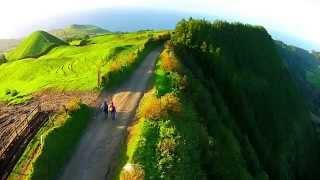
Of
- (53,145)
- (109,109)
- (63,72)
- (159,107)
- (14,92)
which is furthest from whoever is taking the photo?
(63,72)

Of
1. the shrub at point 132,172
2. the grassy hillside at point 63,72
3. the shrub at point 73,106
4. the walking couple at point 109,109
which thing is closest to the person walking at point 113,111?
the walking couple at point 109,109

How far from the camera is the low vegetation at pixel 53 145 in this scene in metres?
33.3

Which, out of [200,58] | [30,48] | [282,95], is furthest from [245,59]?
[30,48]

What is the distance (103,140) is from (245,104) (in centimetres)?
2960

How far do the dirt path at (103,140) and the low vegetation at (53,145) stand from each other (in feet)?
2.11

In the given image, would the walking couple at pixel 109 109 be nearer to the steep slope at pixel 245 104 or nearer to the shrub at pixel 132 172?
the steep slope at pixel 245 104

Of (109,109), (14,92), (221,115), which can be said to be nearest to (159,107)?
(109,109)

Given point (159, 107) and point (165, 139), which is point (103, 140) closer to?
point (159, 107)

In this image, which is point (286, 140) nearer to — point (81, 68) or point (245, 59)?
point (245, 59)

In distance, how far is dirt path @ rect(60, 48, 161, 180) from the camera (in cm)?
3398

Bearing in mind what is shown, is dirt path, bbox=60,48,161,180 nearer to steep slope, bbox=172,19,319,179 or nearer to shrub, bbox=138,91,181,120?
shrub, bbox=138,91,181,120

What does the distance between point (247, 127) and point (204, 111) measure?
56.1 feet

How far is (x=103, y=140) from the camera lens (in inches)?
1518

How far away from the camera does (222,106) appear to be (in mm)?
52750
